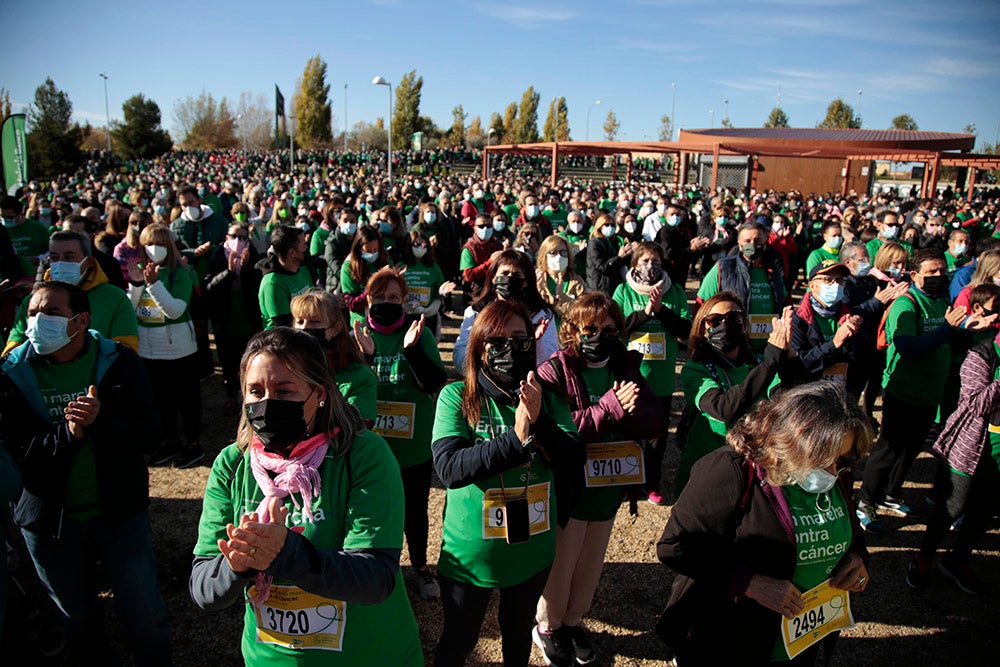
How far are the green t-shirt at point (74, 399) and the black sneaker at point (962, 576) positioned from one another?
16.9 feet

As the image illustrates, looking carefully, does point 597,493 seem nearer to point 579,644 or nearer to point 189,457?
point 579,644

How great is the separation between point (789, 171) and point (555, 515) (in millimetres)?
50622

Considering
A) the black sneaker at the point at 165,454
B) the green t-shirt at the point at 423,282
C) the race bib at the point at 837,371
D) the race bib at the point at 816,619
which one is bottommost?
the black sneaker at the point at 165,454

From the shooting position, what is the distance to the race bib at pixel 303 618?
200cm

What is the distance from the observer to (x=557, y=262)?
6.33m

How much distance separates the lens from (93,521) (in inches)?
113

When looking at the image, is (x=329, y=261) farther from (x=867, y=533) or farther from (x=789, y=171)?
(x=789, y=171)

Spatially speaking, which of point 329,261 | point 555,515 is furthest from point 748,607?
point 329,261

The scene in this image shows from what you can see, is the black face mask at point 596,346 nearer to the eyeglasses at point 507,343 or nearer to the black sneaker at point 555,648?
the eyeglasses at point 507,343

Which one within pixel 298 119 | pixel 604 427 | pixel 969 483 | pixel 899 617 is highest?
pixel 298 119

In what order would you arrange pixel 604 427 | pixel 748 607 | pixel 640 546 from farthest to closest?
pixel 640 546 → pixel 604 427 → pixel 748 607

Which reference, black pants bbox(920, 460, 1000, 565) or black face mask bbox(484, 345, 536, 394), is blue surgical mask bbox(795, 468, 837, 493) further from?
black pants bbox(920, 460, 1000, 565)

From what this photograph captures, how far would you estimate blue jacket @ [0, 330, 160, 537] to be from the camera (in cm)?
278

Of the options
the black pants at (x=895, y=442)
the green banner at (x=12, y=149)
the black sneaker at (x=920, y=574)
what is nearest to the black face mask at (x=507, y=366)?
the black sneaker at (x=920, y=574)
